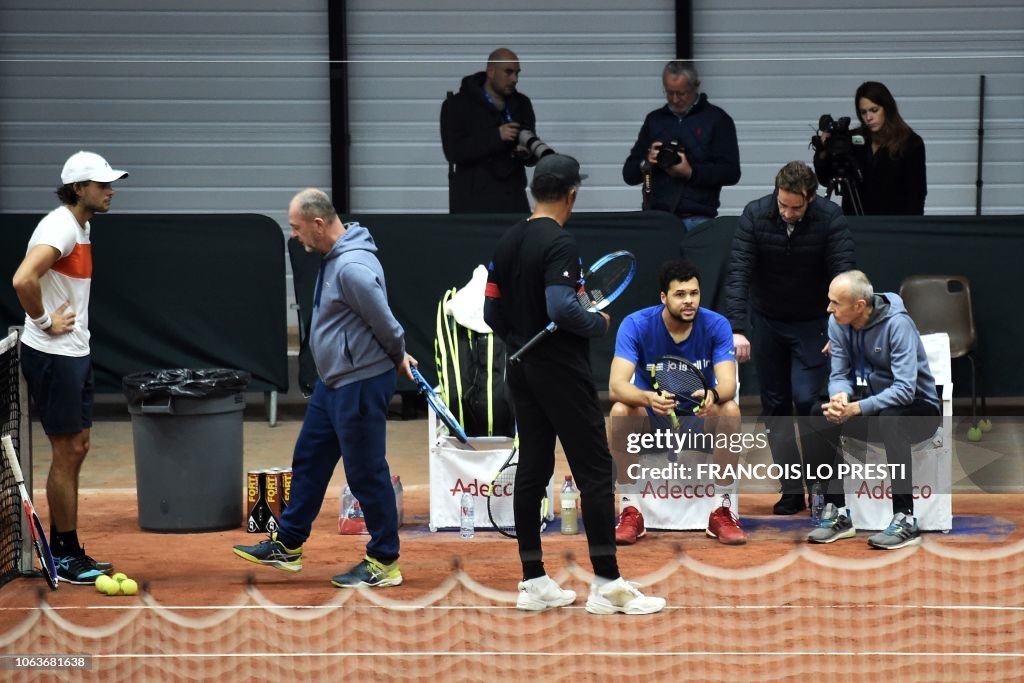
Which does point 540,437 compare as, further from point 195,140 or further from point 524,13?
point 524,13

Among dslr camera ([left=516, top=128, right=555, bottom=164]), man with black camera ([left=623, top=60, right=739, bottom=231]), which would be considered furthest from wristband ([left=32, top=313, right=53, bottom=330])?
man with black camera ([left=623, top=60, right=739, bottom=231])

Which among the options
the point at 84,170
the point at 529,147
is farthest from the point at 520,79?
the point at 84,170

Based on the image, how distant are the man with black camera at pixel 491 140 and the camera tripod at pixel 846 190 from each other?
189 centimetres

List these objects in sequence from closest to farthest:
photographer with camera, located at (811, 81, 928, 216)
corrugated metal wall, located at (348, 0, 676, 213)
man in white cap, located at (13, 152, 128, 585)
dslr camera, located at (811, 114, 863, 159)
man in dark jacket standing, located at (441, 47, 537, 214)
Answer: man in white cap, located at (13, 152, 128, 585) < photographer with camera, located at (811, 81, 928, 216) < dslr camera, located at (811, 114, 863, 159) < man in dark jacket standing, located at (441, 47, 537, 214) < corrugated metal wall, located at (348, 0, 676, 213)

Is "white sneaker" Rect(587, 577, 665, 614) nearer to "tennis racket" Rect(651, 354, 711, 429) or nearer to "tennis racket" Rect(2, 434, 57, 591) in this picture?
"tennis racket" Rect(651, 354, 711, 429)

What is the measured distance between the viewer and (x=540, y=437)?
6.04 metres

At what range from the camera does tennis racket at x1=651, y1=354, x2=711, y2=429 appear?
748cm

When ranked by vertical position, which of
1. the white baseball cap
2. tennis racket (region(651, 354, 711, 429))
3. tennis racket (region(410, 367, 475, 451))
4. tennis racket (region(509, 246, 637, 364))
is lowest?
tennis racket (region(410, 367, 475, 451))

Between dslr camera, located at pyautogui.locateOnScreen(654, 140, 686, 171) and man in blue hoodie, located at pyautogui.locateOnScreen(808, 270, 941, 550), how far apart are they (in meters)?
2.86

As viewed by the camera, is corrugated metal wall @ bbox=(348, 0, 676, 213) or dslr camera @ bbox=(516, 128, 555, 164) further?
corrugated metal wall @ bbox=(348, 0, 676, 213)

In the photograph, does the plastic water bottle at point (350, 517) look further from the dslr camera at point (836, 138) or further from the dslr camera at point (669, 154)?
the dslr camera at point (836, 138)

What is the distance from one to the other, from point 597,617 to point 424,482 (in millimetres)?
3097

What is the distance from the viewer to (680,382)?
297 inches

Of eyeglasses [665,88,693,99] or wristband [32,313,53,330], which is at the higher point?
eyeglasses [665,88,693,99]
